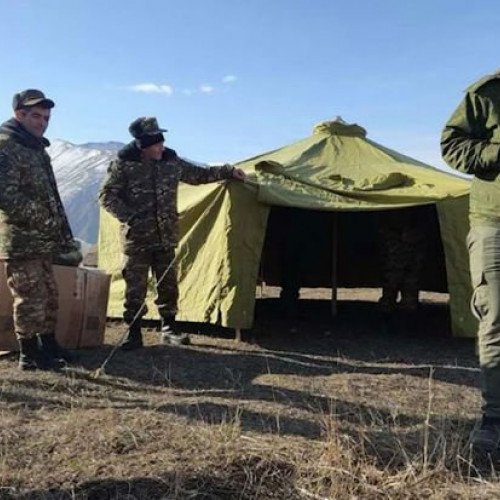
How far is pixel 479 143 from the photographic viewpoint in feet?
10.2

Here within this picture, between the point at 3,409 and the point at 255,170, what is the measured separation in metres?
3.55

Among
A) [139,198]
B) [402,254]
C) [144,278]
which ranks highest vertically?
[139,198]

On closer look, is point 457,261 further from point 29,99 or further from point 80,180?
point 80,180

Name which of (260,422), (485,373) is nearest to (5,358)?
(260,422)

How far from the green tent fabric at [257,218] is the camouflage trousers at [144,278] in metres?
0.53

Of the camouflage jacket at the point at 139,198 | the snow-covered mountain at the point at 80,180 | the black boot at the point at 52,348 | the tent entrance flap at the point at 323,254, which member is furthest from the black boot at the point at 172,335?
the snow-covered mountain at the point at 80,180

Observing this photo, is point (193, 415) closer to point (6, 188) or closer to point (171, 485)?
point (171, 485)

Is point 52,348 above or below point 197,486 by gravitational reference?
above

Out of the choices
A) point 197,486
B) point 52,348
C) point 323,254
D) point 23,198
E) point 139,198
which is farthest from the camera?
point 323,254

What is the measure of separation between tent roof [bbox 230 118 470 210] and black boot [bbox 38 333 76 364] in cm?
216

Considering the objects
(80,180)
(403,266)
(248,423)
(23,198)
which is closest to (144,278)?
(23,198)

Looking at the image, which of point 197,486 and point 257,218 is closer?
point 197,486

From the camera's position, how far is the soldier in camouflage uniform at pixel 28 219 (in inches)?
179

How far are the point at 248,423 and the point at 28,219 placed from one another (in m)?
2.11
